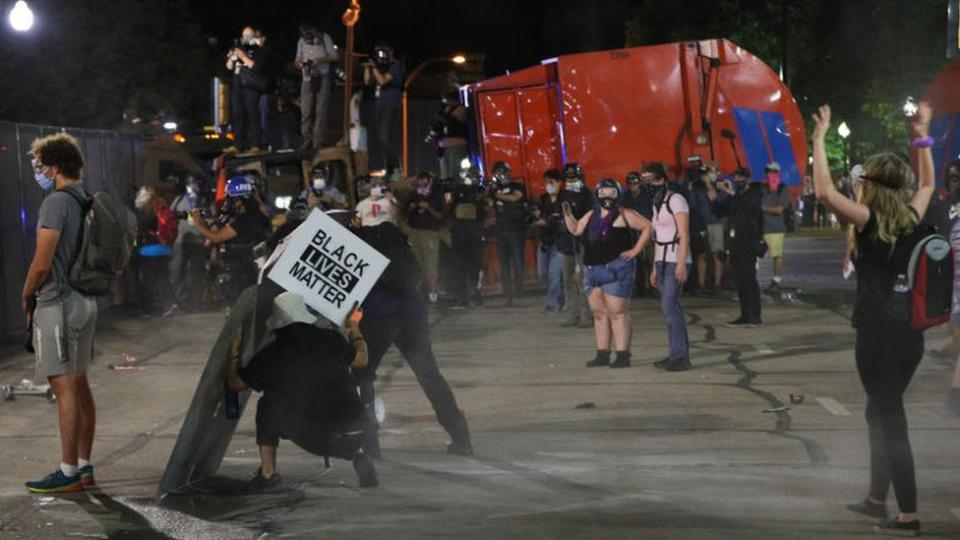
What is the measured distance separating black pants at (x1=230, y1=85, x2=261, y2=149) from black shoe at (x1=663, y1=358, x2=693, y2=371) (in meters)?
11.0

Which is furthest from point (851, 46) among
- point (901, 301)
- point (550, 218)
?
point (901, 301)

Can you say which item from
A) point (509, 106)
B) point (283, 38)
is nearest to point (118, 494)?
point (509, 106)

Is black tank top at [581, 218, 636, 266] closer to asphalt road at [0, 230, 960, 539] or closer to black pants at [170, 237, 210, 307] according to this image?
asphalt road at [0, 230, 960, 539]

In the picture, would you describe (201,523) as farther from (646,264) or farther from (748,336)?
(646,264)

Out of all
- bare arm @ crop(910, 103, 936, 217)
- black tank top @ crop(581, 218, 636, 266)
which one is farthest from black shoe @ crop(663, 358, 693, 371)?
bare arm @ crop(910, 103, 936, 217)

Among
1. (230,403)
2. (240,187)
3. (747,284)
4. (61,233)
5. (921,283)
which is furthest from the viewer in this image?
(747,284)

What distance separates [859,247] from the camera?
8.23 metres

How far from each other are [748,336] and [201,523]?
10249mm

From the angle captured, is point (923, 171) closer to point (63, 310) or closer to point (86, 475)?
point (63, 310)

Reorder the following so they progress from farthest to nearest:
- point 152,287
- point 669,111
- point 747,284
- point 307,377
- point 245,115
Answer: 1. point 245,115
2. point 669,111
3. point 152,287
4. point 747,284
5. point 307,377

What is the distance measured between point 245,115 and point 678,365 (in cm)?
1120

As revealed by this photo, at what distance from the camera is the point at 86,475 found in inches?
365

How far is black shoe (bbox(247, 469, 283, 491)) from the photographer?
9188mm

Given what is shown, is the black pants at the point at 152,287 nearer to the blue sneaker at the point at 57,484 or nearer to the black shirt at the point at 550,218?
the black shirt at the point at 550,218
